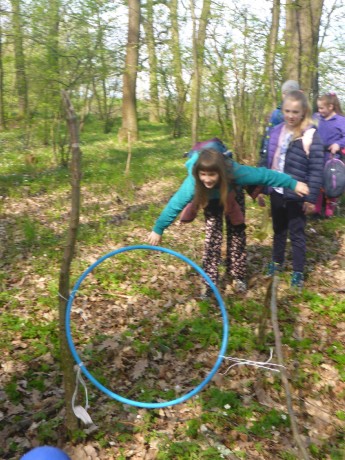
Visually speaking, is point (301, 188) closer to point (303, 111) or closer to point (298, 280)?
point (303, 111)

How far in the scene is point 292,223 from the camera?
15.4 feet

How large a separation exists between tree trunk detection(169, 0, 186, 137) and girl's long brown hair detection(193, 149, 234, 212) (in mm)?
8297

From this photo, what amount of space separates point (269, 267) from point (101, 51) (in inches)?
291

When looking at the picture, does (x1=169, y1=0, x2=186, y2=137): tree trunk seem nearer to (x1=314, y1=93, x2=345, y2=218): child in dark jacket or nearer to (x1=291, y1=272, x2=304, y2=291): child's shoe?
(x1=314, y1=93, x2=345, y2=218): child in dark jacket

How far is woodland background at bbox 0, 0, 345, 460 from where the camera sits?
314 centimetres

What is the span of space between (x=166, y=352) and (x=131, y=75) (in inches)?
449

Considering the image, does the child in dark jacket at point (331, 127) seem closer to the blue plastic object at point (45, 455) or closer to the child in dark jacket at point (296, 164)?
the child in dark jacket at point (296, 164)

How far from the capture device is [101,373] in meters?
3.75

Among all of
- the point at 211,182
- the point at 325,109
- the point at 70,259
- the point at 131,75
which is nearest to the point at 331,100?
the point at 325,109

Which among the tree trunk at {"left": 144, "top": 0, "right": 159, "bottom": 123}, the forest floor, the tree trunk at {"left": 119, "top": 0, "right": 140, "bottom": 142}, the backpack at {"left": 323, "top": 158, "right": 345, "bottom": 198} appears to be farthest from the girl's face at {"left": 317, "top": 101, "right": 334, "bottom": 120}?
the tree trunk at {"left": 144, "top": 0, "right": 159, "bottom": 123}

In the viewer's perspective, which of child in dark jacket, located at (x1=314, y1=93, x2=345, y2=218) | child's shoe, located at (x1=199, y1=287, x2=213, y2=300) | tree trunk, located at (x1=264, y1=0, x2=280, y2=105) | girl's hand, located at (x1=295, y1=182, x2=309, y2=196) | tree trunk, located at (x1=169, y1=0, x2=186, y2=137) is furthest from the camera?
tree trunk, located at (x1=169, y1=0, x2=186, y2=137)

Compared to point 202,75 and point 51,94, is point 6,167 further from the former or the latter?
point 202,75

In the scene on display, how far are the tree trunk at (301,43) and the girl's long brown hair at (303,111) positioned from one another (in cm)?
222

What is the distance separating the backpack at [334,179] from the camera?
5.71 meters
